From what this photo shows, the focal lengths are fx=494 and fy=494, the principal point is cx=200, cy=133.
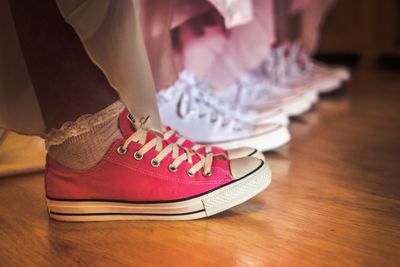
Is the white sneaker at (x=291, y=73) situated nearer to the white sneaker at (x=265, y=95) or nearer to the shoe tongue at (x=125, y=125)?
the white sneaker at (x=265, y=95)

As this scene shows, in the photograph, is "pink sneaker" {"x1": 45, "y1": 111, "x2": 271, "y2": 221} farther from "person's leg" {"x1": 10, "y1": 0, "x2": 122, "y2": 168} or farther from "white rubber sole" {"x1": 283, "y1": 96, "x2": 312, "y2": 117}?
"white rubber sole" {"x1": 283, "y1": 96, "x2": 312, "y2": 117}

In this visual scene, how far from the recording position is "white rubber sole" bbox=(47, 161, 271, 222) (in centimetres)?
66

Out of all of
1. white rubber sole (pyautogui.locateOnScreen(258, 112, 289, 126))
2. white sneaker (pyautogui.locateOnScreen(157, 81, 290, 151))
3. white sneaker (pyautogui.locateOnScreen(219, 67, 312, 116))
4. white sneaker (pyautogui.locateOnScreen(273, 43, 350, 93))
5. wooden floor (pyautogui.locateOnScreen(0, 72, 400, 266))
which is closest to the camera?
wooden floor (pyautogui.locateOnScreen(0, 72, 400, 266))

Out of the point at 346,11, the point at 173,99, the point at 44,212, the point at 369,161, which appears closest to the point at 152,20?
the point at 173,99

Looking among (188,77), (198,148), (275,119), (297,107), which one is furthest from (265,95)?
(198,148)

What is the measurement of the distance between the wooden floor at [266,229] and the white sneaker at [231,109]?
153 mm

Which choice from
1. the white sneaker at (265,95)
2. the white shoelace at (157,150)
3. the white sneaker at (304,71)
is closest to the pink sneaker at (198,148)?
the white shoelace at (157,150)

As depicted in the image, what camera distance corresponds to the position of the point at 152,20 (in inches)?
31.3

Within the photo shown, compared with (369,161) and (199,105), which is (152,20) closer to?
(199,105)

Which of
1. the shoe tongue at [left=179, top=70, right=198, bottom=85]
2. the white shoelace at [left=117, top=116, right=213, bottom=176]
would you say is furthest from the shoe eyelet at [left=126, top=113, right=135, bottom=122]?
the shoe tongue at [left=179, top=70, right=198, bottom=85]

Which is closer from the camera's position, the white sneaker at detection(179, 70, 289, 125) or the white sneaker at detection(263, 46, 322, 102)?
the white sneaker at detection(179, 70, 289, 125)

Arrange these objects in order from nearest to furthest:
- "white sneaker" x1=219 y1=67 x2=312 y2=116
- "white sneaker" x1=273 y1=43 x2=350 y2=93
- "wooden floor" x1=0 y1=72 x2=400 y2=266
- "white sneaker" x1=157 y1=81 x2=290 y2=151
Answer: "wooden floor" x1=0 y1=72 x2=400 y2=266 → "white sneaker" x1=157 y1=81 x2=290 y2=151 → "white sneaker" x1=219 y1=67 x2=312 y2=116 → "white sneaker" x1=273 y1=43 x2=350 y2=93

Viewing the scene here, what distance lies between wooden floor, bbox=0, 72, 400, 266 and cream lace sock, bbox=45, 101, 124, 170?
0.30ft

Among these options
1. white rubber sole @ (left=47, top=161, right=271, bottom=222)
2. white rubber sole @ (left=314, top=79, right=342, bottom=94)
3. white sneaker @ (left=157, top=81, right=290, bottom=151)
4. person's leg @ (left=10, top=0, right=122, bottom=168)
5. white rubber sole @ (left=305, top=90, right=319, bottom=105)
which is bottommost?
white rubber sole @ (left=314, top=79, right=342, bottom=94)
